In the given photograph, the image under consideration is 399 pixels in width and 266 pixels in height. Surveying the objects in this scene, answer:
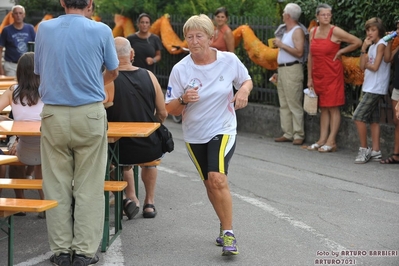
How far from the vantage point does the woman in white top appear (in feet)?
25.9

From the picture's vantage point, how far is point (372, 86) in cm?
1139

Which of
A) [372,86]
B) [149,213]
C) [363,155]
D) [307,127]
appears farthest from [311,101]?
[149,213]

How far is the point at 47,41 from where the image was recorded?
6.33 metres

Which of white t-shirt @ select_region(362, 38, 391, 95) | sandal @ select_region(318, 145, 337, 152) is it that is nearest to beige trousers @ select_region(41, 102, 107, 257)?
white t-shirt @ select_region(362, 38, 391, 95)

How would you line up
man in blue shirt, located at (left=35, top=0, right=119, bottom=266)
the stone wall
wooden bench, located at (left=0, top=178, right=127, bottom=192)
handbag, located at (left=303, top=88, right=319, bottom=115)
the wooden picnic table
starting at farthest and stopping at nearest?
handbag, located at (left=303, top=88, right=319, bottom=115) → the stone wall → the wooden picnic table → wooden bench, located at (left=0, top=178, right=127, bottom=192) → man in blue shirt, located at (left=35, top=0, right=119, bottom=266)

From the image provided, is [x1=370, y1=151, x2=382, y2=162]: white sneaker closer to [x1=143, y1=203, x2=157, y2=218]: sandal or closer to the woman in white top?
[x1=143, y1=203, x2=157, y2=218]: sandal

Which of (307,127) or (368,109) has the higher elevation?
(368,109)

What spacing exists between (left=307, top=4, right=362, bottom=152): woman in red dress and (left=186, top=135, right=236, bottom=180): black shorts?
5515mm

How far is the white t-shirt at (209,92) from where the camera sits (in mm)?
6922

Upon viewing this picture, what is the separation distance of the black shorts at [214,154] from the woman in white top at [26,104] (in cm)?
169

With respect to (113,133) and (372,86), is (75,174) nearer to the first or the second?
(113,133)

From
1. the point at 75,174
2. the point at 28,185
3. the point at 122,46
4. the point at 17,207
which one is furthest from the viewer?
the point at 122,46

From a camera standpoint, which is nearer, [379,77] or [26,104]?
[26,104]

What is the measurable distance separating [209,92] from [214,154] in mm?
499
